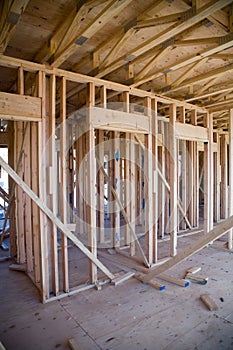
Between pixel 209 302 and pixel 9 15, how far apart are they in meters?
3.73

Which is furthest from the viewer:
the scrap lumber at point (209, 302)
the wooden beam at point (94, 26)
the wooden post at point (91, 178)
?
the wooden post at point (91, 178)

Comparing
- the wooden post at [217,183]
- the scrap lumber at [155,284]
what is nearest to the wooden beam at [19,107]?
the scrap lumber at [155,284]

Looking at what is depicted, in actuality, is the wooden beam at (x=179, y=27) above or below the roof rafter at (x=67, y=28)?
below

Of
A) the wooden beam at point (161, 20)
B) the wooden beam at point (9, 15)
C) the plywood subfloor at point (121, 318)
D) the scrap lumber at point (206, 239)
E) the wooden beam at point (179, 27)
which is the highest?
the wooden beam at point (161, 20)

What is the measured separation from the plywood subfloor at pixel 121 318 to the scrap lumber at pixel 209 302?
0.05 metres

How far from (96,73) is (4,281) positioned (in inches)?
132

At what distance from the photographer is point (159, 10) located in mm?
2506

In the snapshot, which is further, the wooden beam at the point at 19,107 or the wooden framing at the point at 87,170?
the wooden framing at the point at 87,170

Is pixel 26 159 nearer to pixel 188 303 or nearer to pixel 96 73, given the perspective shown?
pixel 96 73

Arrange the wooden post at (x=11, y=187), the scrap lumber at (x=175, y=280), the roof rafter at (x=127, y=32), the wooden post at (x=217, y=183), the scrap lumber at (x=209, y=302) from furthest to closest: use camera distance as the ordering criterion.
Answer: the wooden post at (x=217, y=183)
the wooden post at (x=11, y=187)
the scrap lumber at (x=175, y=280)
the scrap lumber at (x=209, y=302)
the roof rafter at (x=127, y=32)

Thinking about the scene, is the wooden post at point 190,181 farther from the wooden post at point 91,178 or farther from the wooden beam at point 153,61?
the wooden post at point 91,178

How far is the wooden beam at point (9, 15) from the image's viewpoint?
2.02 meters

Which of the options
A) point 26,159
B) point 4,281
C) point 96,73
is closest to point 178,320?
point 4,281

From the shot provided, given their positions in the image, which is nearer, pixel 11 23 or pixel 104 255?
pixel 11 23
